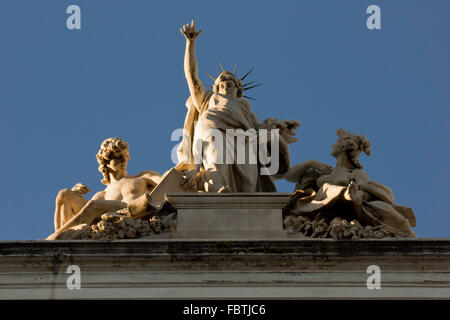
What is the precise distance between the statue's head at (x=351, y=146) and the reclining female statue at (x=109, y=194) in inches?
128

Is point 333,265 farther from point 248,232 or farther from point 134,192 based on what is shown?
point 134,192

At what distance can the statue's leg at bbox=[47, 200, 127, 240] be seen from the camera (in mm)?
18516

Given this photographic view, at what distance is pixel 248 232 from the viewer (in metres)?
18.0

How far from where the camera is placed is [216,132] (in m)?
19.7

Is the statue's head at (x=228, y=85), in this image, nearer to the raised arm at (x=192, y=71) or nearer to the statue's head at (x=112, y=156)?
the raised arm at (x=192, y=71)

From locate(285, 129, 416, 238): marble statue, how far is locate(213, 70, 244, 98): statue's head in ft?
6.50

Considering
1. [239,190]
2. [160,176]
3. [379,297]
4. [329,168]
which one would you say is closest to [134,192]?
[160,176]

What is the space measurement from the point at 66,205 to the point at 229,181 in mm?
2868

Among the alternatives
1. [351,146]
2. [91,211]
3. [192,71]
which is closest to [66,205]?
[91,211]

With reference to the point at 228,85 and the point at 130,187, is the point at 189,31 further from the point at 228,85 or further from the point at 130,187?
the point at 130,187
